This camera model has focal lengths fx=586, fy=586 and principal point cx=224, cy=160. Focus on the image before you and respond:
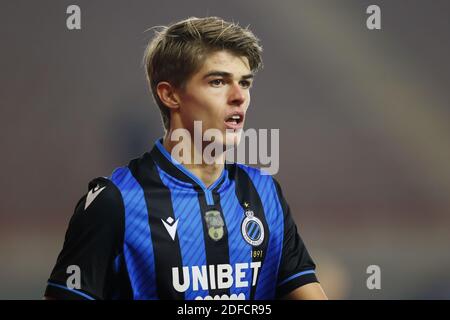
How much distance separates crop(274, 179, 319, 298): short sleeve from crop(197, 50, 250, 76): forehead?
1.52 ft

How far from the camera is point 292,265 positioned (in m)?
1.81

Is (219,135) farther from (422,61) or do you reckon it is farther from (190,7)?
(422,61)

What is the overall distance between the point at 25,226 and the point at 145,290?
0.99 m

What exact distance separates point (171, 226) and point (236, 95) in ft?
1.42

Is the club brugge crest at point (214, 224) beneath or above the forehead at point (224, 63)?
beneath

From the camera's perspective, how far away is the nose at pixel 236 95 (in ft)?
5.72

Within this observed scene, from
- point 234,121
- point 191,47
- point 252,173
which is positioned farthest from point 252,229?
point 191,47

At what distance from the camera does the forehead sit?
1.76m

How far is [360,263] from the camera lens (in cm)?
266

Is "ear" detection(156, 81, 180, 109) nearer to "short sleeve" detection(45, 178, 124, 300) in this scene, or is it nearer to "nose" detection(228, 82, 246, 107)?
"nose" detection(228, 82, 246, 107)

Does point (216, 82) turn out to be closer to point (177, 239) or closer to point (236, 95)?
point (236, 95)

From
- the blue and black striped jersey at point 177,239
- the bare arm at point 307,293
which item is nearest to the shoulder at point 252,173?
the blue and black striped jersey at point 177,239

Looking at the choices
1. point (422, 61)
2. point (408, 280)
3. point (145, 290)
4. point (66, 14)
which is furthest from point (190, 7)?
point (408, 280)

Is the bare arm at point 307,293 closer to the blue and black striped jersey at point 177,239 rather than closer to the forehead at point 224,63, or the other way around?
the blue and black striped jersey at point 177,239
